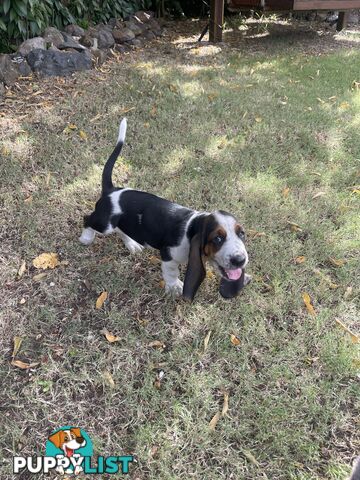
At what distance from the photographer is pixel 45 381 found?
248 centimetres

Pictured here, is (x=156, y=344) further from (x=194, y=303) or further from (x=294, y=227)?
(x=294, y=227)

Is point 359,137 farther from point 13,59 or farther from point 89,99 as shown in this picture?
point 13,59

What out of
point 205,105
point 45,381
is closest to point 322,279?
point 45,381

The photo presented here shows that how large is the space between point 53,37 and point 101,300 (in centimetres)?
498

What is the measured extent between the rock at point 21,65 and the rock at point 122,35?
7.97 feet

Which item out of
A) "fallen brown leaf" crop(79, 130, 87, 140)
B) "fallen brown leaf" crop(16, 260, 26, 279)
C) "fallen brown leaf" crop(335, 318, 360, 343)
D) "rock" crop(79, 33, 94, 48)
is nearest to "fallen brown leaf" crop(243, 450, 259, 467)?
"fallen brown leaf" crop(335, 318, 360, 343)

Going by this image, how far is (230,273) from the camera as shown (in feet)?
8.01

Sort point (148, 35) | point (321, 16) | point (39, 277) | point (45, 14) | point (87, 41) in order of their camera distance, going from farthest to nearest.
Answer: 1. point (321, 16)
2. point (148, 35)
3. point (87, 41)
4. point (45, 14)
5. point (39, 277)

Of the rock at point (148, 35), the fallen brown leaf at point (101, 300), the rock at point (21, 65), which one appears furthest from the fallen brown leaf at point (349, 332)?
the rock at point (148, 35)

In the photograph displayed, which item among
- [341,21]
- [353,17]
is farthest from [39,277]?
[353,17]

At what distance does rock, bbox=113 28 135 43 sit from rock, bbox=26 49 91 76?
5.88ft

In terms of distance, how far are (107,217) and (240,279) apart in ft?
3.71

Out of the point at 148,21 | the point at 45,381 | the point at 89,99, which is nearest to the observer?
the point at 45,381

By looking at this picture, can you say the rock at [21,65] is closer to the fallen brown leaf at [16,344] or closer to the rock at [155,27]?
the rock at [155,27]
